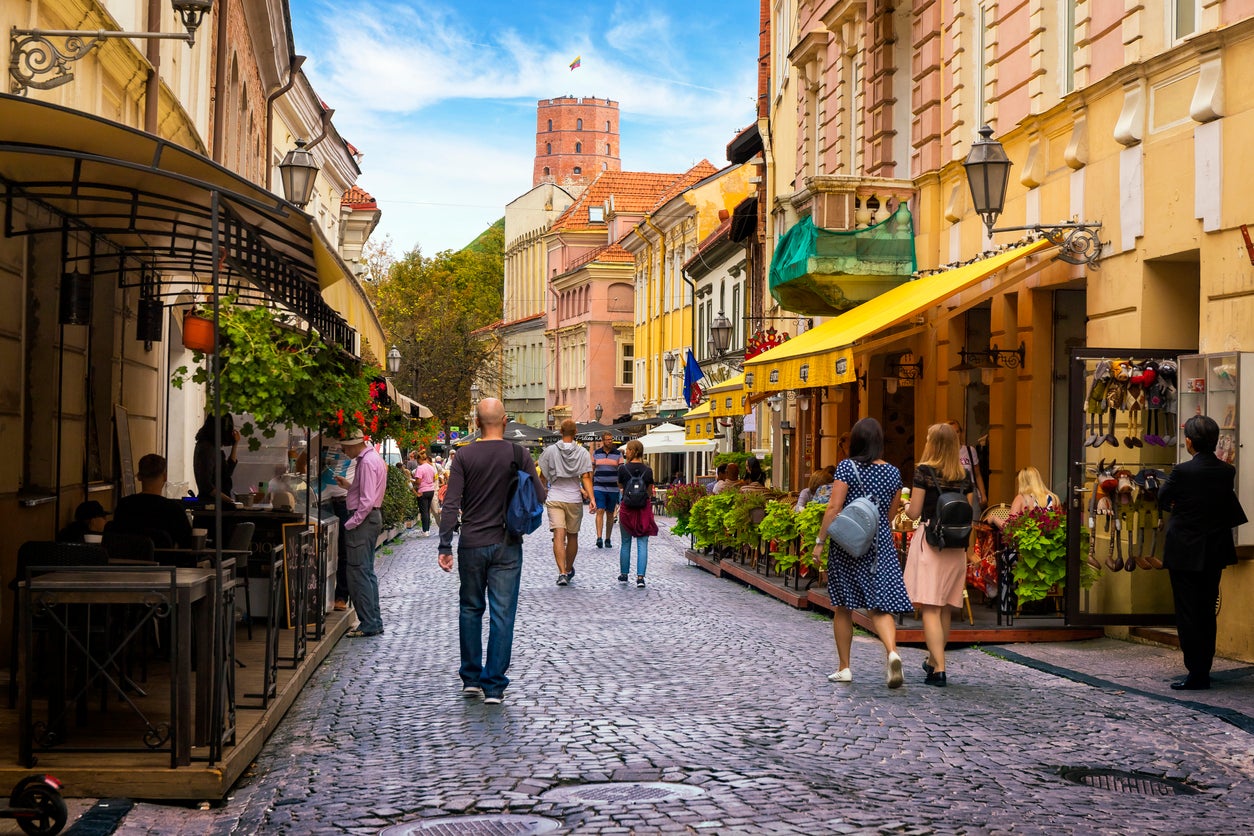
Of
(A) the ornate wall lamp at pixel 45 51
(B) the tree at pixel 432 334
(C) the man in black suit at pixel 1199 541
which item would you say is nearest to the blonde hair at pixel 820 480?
(C) the man in black suit at pixel 1199 541

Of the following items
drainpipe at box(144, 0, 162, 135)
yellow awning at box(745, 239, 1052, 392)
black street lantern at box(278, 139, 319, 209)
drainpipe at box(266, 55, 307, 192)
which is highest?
drainpipe at box(266, 55, 307, 192)

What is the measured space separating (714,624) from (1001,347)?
209 inches

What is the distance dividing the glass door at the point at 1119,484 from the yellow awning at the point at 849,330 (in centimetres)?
277

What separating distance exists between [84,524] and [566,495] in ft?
30.9

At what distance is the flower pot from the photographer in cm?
1185

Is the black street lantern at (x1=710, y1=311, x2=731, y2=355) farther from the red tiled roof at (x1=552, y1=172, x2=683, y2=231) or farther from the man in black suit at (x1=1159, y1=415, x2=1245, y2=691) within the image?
the red tiled roof at (x1=552, y1=172, x2=683, y2=231)

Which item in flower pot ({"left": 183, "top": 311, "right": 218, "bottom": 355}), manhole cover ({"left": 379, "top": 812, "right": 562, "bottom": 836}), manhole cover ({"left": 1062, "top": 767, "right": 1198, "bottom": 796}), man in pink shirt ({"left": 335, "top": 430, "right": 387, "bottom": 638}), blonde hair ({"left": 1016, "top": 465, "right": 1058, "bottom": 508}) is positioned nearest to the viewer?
manhole cover ({"left": 379, "top": 812, "right": 562, "bottom": 836})

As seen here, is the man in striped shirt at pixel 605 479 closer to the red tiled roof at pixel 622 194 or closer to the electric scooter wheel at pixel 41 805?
the electric scooter wheel at pixel 41 805

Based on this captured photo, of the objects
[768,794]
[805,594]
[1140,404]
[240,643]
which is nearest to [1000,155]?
[1140,404]

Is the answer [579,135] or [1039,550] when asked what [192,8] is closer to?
[1039,550]

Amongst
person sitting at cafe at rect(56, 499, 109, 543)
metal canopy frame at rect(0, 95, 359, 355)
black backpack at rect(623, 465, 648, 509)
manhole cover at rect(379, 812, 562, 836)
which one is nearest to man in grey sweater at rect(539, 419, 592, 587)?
black backpack at rect(623, 465, 648, 509)

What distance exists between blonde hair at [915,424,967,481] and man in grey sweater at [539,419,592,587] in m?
8.24

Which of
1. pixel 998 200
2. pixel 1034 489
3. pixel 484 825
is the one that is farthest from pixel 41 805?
pixel 998 200

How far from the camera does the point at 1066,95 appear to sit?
50.2ft
